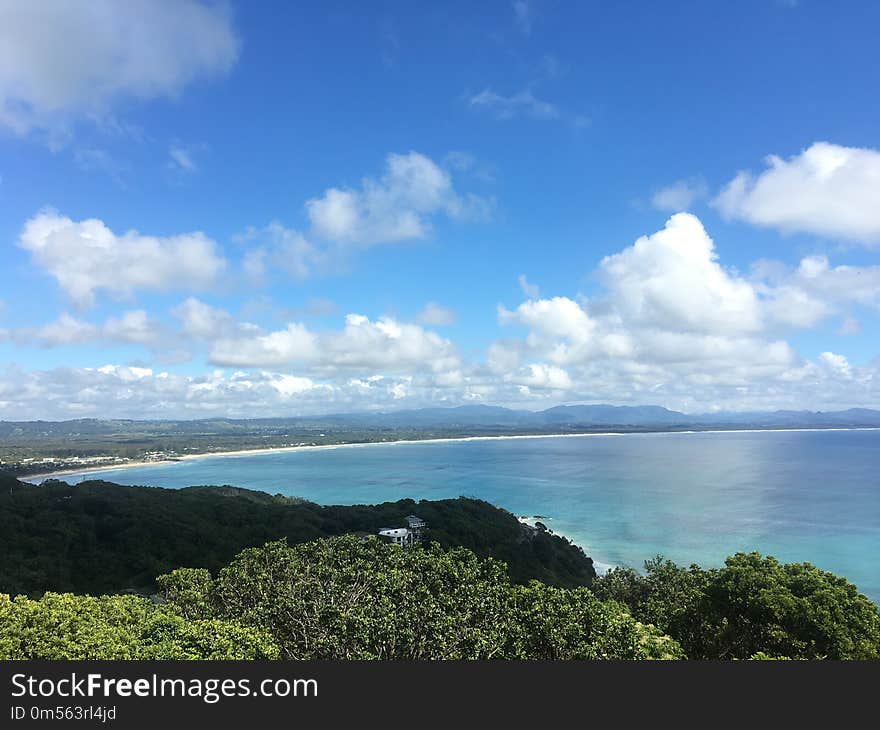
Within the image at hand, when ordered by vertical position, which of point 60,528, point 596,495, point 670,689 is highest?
point 670,689

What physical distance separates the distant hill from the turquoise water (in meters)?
13.2

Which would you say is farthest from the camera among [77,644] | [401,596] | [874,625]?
[401,596]

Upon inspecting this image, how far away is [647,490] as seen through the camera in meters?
107

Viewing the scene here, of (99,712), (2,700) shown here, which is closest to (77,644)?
(2,700)

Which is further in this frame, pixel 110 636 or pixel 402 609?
pixel 402 609

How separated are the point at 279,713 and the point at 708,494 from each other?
108 metres

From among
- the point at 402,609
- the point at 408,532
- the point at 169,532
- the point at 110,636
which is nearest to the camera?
the point at 110,636

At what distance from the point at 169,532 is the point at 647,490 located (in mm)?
92923

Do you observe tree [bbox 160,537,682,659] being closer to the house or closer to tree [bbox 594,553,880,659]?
tree [bbox 594,553,880,659]

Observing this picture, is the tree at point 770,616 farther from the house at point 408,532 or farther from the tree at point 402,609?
the house at point 408,532

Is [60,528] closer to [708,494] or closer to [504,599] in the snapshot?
[504,599]

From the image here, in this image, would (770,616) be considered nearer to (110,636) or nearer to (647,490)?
(110,636)

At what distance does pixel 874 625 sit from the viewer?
57.4ft

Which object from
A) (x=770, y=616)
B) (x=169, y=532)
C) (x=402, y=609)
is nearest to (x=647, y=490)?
(x=169, y=532)
